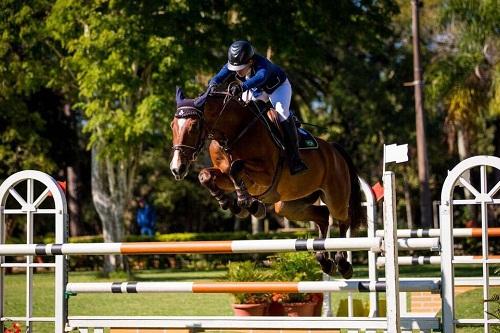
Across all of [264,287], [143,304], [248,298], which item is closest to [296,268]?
[248,298]

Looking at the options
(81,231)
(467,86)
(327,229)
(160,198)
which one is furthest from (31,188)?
(160,198)

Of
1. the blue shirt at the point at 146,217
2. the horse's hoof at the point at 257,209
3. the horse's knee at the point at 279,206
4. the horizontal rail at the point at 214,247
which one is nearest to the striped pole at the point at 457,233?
the horse's knee at the point at 279,206

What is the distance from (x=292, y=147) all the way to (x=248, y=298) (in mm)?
2593

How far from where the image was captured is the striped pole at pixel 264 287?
5454 mm

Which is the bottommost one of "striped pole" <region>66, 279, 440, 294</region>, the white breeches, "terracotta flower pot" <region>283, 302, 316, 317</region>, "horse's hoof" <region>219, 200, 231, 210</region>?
"terracotta flower pot" <region>283, 302, 316, 317</region>

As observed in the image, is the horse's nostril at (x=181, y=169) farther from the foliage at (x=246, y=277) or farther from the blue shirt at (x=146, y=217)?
the blue shirt at (x=146, y=217)

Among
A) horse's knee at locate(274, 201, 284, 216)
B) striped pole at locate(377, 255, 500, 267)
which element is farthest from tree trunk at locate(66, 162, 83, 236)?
striped pole at locate(377, 255, 500, 267)

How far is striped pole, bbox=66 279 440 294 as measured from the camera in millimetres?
5454

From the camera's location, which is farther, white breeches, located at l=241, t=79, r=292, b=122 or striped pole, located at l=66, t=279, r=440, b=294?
white breeches, located at l=241, t=79, r=292, b=122

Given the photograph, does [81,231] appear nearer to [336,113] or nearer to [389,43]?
[336,113]

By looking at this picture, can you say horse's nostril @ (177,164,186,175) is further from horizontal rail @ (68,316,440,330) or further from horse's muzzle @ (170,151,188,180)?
horizontal rail @ (68,316,440,330)

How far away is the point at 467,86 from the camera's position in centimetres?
2217

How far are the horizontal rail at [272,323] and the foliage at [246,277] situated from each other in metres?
3.44

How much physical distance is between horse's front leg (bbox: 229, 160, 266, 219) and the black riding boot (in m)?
0.50
